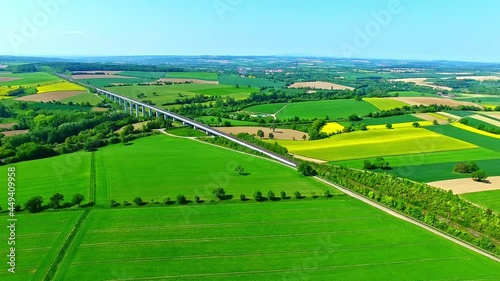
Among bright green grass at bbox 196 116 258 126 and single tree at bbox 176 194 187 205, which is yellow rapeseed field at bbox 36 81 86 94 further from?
single tree at bbox 176 194 187 205

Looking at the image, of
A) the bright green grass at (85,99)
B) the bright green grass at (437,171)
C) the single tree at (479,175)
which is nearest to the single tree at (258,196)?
the bright green grass at (437,171)

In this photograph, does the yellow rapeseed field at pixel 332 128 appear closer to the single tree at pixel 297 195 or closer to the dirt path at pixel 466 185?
the dirt path at pixel 466 185

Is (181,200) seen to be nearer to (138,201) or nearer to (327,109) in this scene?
(138,201)

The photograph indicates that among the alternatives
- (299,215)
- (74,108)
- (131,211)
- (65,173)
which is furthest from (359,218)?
(74,108)

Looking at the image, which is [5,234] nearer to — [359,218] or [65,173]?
[65,173]

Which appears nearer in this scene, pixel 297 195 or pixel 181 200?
pixel 181 200

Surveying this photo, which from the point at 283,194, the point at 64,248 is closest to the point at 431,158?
the point at 283,194
